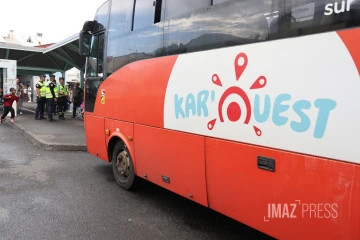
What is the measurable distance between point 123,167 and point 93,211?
108cm

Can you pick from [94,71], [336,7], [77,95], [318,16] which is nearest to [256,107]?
[318,16]

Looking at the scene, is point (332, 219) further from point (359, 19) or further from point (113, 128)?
point (113, 128)

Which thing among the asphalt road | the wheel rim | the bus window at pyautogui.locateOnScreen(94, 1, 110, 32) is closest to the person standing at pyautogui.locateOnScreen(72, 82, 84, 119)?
the asphalt road

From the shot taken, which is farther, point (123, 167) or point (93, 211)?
point (123, 167)

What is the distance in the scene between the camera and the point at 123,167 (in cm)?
514

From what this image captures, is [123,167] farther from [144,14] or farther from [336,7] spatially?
[336,7]

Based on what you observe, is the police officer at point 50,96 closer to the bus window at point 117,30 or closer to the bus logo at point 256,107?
the bus window at point 117,30

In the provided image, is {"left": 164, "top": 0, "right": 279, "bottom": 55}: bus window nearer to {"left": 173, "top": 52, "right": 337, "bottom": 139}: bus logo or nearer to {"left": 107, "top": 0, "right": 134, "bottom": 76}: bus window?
{"left": 173, "top": 52, "right": 337, "bottom": 139}: bus logo

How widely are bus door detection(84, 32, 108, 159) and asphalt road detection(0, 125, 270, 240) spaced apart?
0.61 metres

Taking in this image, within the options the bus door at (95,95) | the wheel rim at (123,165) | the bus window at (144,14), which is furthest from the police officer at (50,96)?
the bus window at (144,14)

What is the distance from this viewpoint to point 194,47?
138 inches

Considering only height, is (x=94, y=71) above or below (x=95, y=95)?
above

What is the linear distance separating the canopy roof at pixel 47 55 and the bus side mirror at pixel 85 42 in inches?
287

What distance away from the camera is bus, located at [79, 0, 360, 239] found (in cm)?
220
